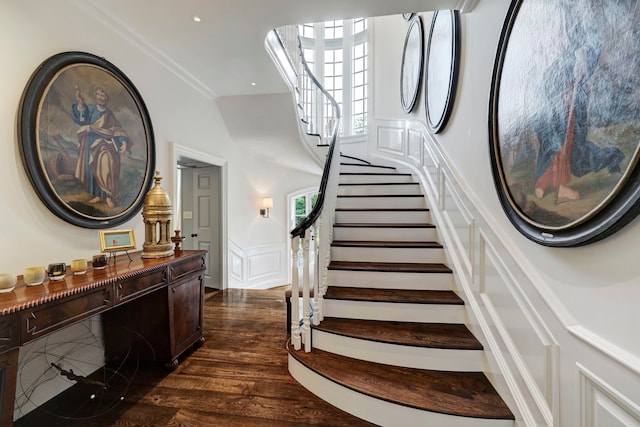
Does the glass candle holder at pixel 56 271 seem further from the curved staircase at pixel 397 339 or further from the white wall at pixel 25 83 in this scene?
the curved staircase at pixel 397 339

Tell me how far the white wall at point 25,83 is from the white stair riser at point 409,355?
2004 mm

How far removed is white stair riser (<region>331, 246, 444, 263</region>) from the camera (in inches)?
98.8

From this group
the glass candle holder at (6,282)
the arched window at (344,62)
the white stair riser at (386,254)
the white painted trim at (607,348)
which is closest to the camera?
the white painted trim at (607,348)

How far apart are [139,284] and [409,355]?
1888mm

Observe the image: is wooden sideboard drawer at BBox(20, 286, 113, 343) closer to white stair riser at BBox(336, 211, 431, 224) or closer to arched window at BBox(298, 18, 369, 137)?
white stair riser at BBox(336, 211, 431, 224)

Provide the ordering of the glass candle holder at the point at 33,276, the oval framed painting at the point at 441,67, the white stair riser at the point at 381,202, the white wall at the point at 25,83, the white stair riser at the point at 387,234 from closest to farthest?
the glass candle holder at the point at 33,276
the white wall at the point at 25,83
the oval framed painting at the point at 441,67
the white stair riser at the point at 387,234
the white stair riser at the point at 381,202

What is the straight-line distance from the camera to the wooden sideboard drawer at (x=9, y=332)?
111 cm

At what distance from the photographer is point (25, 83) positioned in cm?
165

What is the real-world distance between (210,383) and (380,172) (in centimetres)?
325

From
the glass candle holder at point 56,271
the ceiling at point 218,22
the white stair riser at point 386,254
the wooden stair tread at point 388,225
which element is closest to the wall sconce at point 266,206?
the ceiling at point 218,22

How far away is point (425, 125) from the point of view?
126 inches

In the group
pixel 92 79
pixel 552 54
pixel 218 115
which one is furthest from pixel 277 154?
pixel 552 54

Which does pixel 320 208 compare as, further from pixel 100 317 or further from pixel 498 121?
pixel 100 317

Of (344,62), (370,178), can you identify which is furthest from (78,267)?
(344,62)
